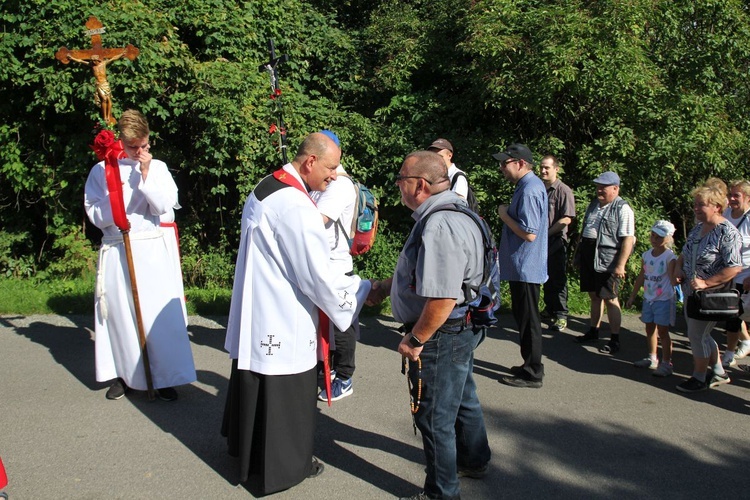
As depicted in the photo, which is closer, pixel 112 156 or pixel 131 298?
pixel 112 156

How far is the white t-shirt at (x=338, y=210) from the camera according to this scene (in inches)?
183

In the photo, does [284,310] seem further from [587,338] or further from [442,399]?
[587,338]

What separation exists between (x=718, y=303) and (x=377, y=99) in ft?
21.2

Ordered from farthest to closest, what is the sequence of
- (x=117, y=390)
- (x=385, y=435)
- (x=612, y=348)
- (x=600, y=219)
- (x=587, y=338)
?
(x=587, y=338) → (x=600, y=219) → (x=612, y=348) → (x=117, y=390) → (x=385, y=435)

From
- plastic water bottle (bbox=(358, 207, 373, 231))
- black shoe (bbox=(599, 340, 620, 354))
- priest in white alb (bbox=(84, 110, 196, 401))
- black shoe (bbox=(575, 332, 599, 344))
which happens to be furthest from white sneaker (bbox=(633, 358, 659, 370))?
priest in white alb (bbox=(84, 110, 196, 401))

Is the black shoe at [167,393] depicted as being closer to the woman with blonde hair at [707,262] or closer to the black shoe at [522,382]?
the black shoe at [522,382]

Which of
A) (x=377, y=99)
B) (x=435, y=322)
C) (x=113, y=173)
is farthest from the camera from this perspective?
(x=377, y=99)

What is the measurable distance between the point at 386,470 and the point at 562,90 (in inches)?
237

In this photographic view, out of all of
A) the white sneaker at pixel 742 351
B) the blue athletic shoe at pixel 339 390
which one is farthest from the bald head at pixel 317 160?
the white sneaker at pixel 742 351

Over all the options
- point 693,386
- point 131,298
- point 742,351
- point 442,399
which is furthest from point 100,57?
point 742,351

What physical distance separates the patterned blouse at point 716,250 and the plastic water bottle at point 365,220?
8.24 feet

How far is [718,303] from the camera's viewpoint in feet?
16.2

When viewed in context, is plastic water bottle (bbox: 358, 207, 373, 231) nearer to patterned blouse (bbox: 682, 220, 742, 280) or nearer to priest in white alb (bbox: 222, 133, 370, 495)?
priest in white alb (bbox: 222, 133, 370, 495)

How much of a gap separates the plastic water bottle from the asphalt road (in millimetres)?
1276
